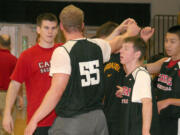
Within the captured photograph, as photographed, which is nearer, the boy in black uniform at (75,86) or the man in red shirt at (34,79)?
the boy in black uniform at (75,86)

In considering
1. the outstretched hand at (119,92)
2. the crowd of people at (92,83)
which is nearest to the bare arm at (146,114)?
the crowd of people at (92,83)

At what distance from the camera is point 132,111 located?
3.32 metres

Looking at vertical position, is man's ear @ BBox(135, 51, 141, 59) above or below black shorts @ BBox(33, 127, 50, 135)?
above

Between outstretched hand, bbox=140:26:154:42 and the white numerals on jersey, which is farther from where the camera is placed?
outstretched hand, bbox=140:26:154:42

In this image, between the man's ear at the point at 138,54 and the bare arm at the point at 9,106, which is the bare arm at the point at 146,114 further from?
the bare arm at the point at 9,106

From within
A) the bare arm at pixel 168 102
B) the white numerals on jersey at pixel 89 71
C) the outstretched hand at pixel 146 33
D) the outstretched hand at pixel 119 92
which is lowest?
the bare arm at pixel 168 102

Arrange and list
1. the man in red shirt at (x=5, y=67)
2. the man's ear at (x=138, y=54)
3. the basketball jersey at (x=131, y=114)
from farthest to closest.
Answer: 1. the man in red shirt at (x=5, y=67)
2. the man's ear at (x=138, y=54)
3. the basketball jersey at (x=131, y=114)

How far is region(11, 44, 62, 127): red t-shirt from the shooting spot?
3590 millimetres

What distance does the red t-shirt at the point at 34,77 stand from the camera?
359 cm

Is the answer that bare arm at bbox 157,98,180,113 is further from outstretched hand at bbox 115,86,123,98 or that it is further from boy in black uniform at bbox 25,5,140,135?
boy in black uniform at bbox 25,5,140,135

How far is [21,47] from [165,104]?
906 cm

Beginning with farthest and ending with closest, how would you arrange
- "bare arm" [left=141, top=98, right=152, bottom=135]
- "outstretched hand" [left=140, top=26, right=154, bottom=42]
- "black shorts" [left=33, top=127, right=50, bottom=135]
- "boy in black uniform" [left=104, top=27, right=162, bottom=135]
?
"boy in black uniform" [left=104, top=27, right=162, bottom=135], "outstretched hand" [left=140, top=26, right=154, bottom=42], "black shorts" [left=33, top=127, right=50, bottom=135], "bare arm" [left=141, top=98, right=152, bottom=135]

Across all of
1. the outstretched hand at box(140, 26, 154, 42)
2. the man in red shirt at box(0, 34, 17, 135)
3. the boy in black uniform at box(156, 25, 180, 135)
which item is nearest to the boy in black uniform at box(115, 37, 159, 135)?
the outstretched hand at box(140, 26, 154, 42)

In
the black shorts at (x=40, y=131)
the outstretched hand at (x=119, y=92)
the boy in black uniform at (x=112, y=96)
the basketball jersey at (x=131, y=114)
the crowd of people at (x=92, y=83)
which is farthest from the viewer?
the boy in black uniform at (x=112, y=96)
